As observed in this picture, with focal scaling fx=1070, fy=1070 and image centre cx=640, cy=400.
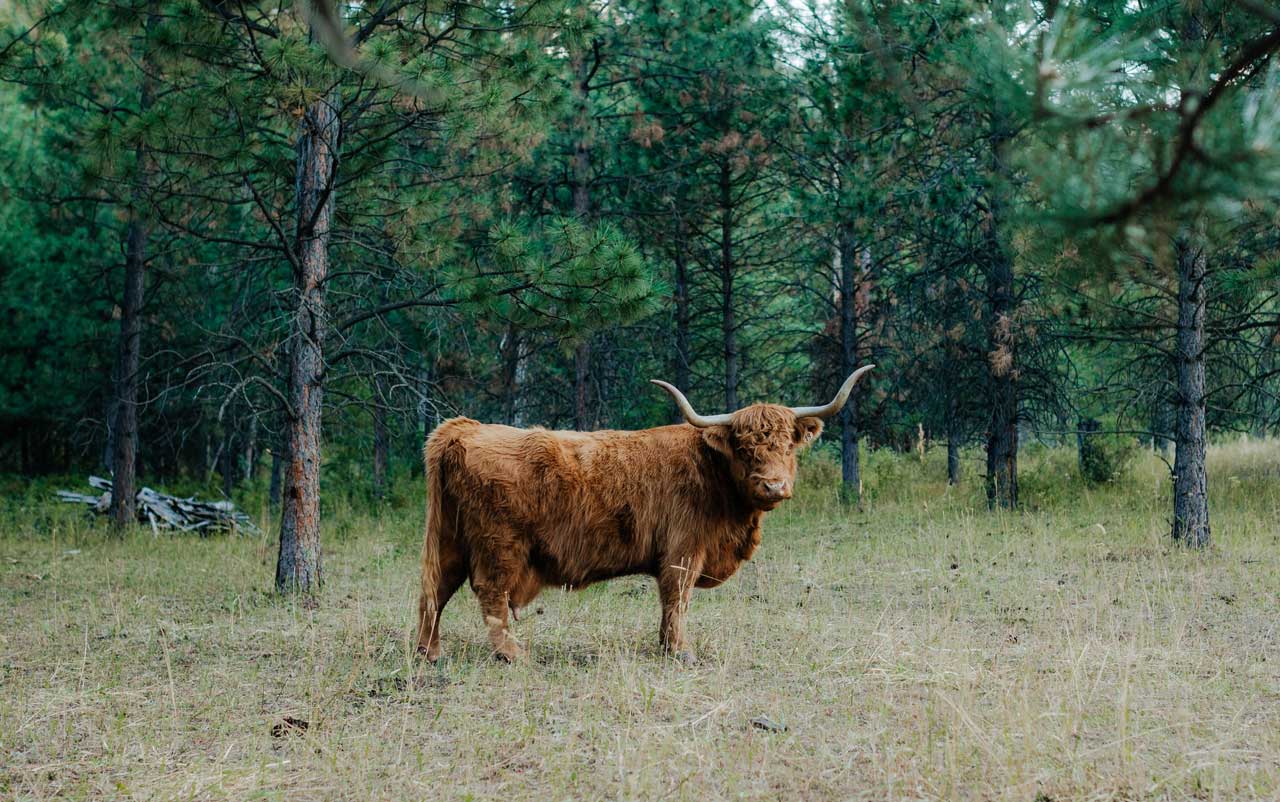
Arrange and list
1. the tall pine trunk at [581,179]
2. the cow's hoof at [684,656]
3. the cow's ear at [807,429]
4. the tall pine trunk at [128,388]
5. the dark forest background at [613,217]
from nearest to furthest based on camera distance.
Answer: the dark forest background at [613,217], the cow's hoof at [684,656], the cow's ear at [807,429], the tall pine trunk at [128,388], the tall pine trunk at [581,179]

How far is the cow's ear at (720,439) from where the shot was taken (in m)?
6.84

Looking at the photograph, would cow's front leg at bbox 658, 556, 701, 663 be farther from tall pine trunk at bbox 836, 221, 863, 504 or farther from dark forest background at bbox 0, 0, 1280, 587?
tall pine trunk at bbox 836, 221, 863, 504

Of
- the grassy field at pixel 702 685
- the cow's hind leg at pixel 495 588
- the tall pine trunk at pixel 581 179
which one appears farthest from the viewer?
the tall pine trunk at pixel 581 179

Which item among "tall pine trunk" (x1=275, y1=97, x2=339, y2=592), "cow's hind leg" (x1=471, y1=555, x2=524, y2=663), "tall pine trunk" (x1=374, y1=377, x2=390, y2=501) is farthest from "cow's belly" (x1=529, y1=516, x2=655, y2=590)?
"tall pine trunk" (x1=374, y1=377, x2=390, y2=501)

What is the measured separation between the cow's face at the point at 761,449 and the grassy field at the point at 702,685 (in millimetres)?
1028

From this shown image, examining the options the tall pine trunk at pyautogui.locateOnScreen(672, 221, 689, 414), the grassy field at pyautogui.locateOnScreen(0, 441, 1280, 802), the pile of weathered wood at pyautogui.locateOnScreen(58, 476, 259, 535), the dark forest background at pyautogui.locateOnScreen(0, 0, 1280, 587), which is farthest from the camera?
the tall pine trunk at pyautogui.locateOnScreen(672, 221, 689, 414)

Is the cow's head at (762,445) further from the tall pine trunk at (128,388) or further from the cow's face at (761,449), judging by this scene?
the tall pine trunk at (128,388)

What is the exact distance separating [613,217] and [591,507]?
9.34 metres

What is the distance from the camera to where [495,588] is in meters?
6.65

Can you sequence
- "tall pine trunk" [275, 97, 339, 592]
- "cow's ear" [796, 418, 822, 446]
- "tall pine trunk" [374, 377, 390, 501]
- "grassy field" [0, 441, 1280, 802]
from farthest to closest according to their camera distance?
"tall pine trunk" [374, 377, 390, 501] < "tall pine trunk" [275, 97, 339, 592] < "cow's ear" [796, 418, 822, 446] < "grassy field" [0, 441, 1280, 802]

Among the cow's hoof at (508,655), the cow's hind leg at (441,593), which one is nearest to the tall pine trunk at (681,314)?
the cow's hind leg at (441,593)

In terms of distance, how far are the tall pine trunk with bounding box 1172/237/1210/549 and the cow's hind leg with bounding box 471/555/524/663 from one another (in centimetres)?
696

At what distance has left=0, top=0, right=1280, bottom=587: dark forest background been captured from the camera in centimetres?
346

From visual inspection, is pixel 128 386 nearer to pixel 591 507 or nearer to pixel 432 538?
pixel 432 538
